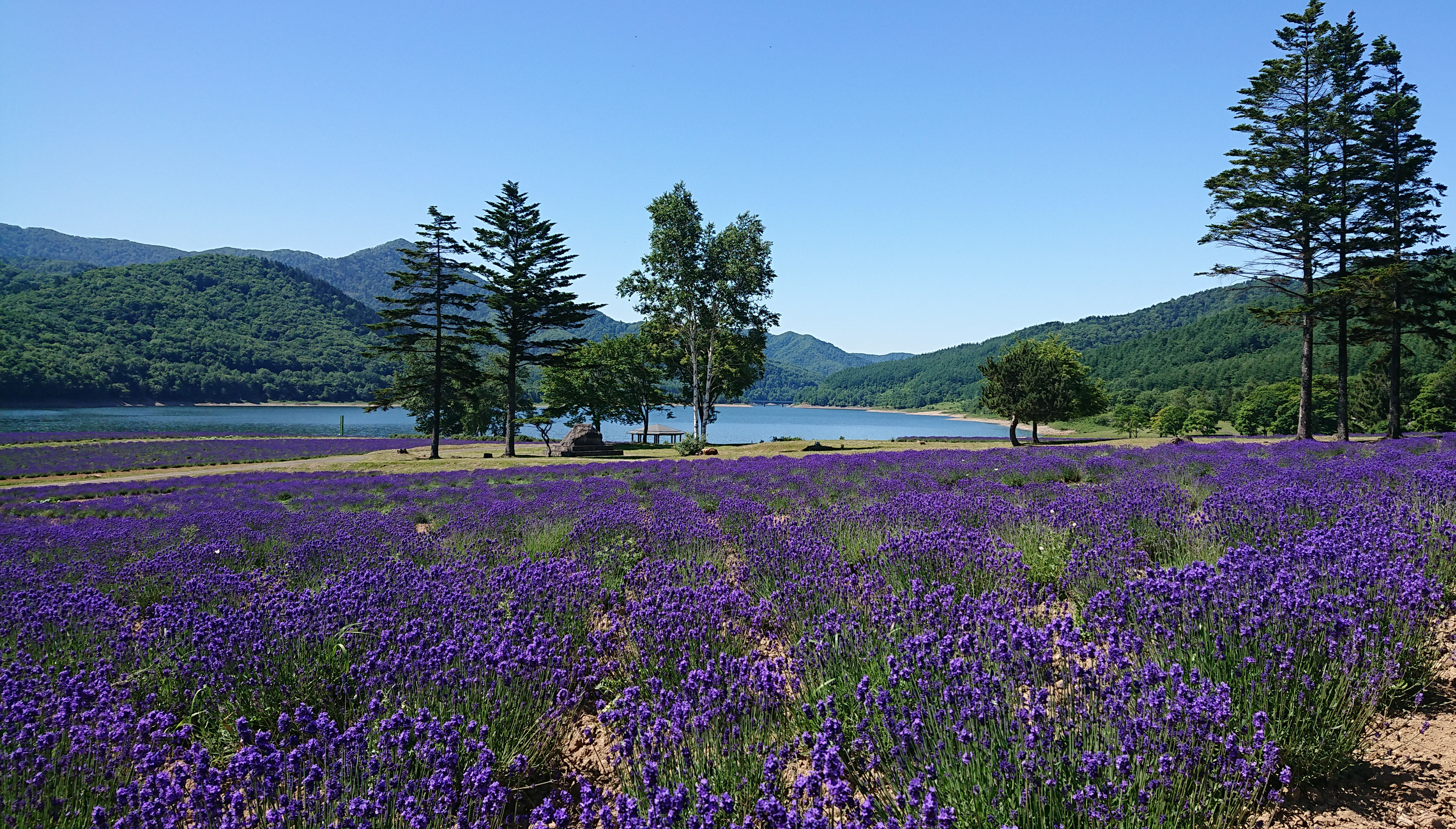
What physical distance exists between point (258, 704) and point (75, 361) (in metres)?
120

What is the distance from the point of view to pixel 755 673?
2.66 meters

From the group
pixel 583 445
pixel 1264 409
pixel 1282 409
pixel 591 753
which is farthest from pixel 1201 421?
pixel 591 753

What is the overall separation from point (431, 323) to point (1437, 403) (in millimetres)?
66564

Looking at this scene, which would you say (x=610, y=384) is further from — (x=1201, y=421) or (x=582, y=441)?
(x=1201, y=421)

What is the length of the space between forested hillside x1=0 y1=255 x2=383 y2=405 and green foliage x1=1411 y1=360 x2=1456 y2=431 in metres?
90.8

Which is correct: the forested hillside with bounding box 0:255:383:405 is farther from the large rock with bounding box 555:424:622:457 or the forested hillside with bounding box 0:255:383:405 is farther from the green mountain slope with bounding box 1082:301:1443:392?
the green mountain slope with bounding box 1082:301:1443:392

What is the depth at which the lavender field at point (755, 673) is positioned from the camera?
2.05 metres

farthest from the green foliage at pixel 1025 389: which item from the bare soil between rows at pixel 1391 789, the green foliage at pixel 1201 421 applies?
the green foliage at pixel 1201 421

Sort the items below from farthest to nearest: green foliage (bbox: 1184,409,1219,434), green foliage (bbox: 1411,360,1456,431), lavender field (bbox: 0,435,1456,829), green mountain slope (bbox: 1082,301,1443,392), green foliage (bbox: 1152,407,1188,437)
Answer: green mountain slope (bbox: 1082,301,1443,392), green foliage (bbox: 1152,407,1188,437), green foliage (bbox: 1184,409,1219,434), green foliage (bbox: 1411,360,1456,431), lavender field (bbox: 0,435,1456,829)

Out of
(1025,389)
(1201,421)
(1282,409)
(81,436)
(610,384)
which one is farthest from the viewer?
(1201,421)

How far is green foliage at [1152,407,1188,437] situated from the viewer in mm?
63466

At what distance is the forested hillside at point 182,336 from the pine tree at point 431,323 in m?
48.4

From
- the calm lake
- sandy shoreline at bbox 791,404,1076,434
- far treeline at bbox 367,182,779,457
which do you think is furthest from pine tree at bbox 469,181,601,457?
sandy shoreline at bbox 791,404,1076,434

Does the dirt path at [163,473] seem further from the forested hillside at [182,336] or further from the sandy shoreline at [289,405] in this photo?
the sandy shoreline at [289,405]
